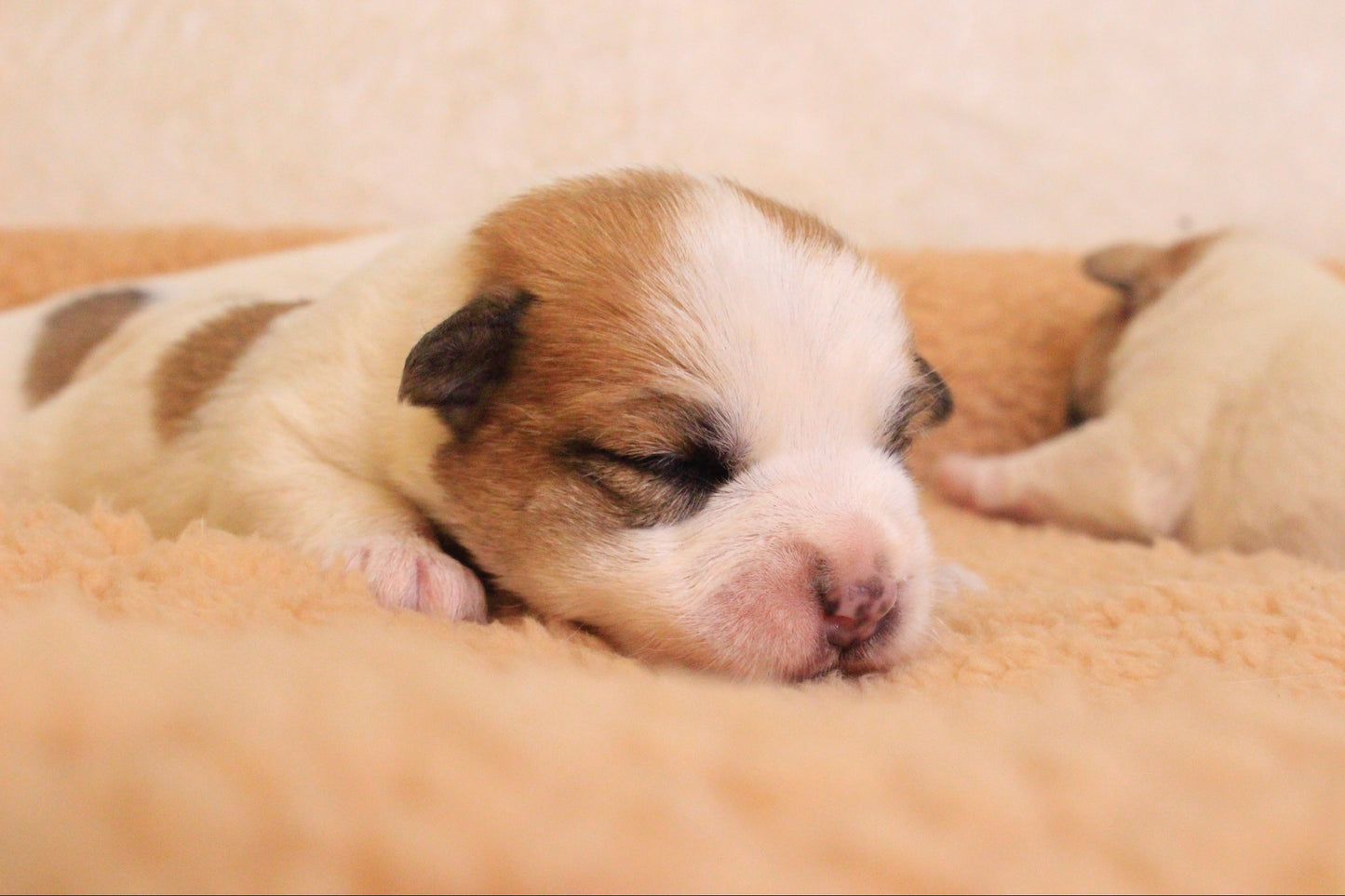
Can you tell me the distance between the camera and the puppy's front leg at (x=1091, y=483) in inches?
114

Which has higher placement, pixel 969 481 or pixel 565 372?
pixel 565 372

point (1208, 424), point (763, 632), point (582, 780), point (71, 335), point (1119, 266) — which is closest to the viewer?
point (582, 780)

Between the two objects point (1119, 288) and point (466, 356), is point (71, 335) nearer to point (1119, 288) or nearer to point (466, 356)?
point (466, 356)

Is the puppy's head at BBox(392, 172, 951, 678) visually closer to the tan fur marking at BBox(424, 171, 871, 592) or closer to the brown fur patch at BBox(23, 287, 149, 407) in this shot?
the tan fur marking at BBox(424, 171, 871, 592)

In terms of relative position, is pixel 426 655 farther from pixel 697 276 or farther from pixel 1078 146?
pixel 1078 146

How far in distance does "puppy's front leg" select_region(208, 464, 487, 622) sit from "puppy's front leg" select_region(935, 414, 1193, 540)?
1.91m

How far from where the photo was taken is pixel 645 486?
1.45m

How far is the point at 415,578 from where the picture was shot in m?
1.51

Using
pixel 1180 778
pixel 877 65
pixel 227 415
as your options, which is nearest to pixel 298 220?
pixel 877 65

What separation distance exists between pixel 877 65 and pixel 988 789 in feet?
14.7

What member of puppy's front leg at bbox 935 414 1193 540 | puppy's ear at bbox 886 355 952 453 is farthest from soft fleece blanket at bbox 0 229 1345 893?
puppy's front leg at bbox 935 414 1193 540

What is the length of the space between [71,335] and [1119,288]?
308 centimetres

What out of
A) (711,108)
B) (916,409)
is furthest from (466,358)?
(711,108)

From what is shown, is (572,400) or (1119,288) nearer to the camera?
(572,400)
